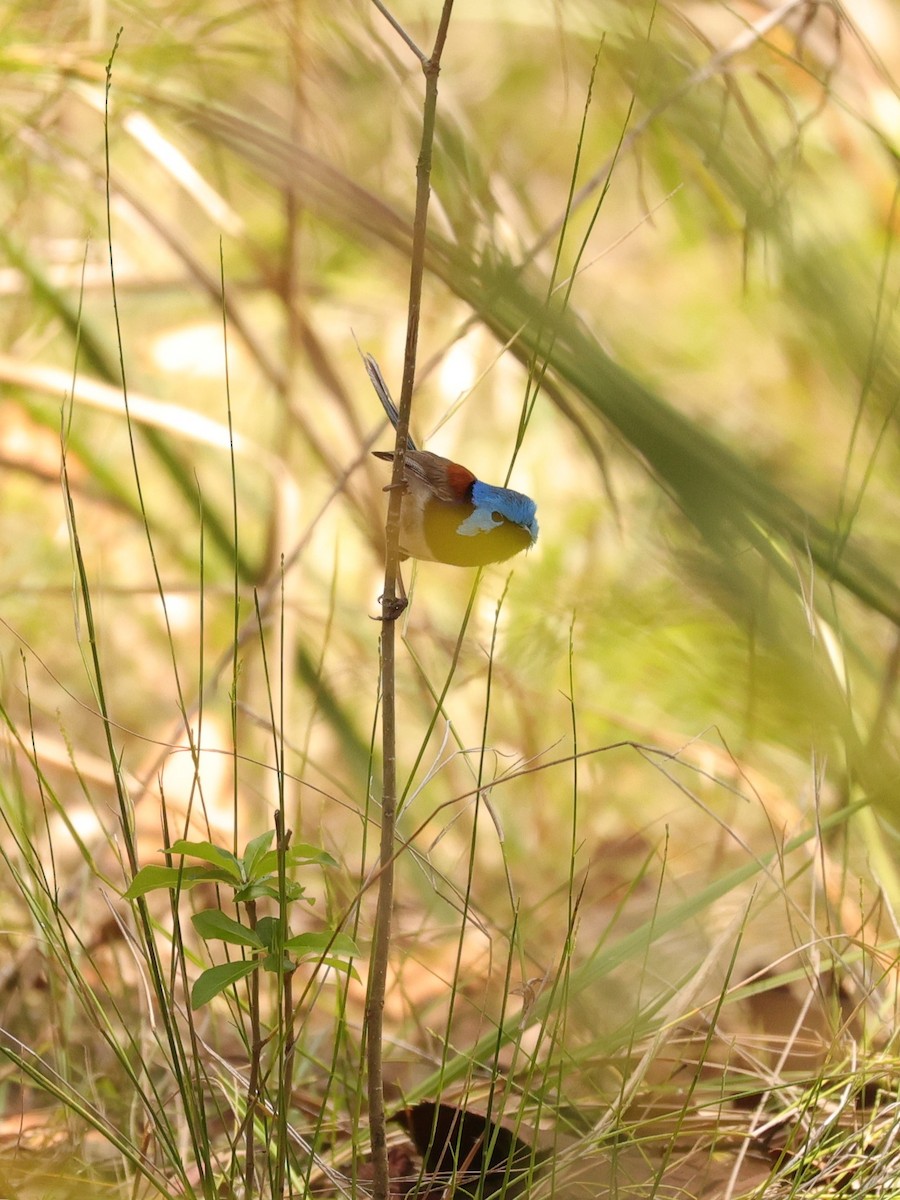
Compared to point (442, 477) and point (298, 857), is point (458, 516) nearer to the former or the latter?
point (442, 477)

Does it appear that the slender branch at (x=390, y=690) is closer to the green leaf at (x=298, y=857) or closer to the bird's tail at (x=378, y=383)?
the green leaf at (x=298, y=857)

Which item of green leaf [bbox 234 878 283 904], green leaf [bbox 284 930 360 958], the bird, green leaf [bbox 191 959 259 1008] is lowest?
green leaf [bbox 191 959 259 1008]

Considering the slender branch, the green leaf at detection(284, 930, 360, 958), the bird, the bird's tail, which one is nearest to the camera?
the slender branch

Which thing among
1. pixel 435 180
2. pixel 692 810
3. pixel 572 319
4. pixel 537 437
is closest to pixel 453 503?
pixel 435 180

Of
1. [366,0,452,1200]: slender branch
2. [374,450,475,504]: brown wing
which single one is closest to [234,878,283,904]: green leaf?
[366,0,452,1200]: slender branch

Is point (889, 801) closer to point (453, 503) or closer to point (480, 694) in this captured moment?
point (453, 503)

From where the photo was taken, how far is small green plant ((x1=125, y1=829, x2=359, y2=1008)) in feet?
3.65

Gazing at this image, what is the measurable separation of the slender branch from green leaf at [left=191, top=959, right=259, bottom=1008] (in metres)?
0.14

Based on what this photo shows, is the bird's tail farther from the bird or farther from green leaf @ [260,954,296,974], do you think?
green leaf @ [260,954,296,974]

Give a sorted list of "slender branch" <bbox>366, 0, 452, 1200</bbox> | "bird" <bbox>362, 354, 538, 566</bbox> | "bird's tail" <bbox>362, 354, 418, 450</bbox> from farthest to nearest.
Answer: "bird" <bbox>362, 354, 538, 566</bbox>
"bird's tail" <bbox>362, 354, 418, 450</bbox>
"slender branch" <bbox>366, 0, 452, 1200</bbox>

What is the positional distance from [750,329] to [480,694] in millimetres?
1754

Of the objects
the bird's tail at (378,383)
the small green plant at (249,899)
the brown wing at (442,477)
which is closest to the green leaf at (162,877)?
the small green plant at (249,899)

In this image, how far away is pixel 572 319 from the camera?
4.09ft

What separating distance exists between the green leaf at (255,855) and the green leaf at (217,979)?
10 centimetres
